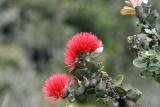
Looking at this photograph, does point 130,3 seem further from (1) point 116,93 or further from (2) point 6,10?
(2) point 6,10

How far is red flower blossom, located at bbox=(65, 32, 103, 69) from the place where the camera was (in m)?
2.02

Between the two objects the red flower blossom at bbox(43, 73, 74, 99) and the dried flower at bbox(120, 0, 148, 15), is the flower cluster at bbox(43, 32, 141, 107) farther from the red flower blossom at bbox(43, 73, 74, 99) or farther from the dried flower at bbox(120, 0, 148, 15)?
the dried flower at bbox(120, 0, 148, 15)

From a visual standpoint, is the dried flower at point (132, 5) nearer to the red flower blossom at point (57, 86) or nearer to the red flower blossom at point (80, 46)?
the red flower blossom at point (80, 46)

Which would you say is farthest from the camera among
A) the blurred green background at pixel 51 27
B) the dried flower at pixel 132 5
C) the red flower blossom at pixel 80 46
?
the blurred green background at pixel 51 27

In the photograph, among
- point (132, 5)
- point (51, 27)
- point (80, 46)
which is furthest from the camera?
point (51, 27)

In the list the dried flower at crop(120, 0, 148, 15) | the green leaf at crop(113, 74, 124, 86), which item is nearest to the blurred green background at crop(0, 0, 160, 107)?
the dried flower at crop(120, 0, 148, 15)

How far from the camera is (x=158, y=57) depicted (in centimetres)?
211

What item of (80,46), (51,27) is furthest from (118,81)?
(51,27)

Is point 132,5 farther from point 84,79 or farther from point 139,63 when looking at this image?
point 84,79

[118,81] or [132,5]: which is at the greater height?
[132,5]

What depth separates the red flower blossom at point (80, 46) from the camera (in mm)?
2016

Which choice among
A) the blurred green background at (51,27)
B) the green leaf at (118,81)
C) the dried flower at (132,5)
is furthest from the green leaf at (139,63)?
the blurred green background at (51,27)

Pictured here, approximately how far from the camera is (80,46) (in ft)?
6.61

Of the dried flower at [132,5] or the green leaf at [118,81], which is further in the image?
the dried flower at [132,5]
